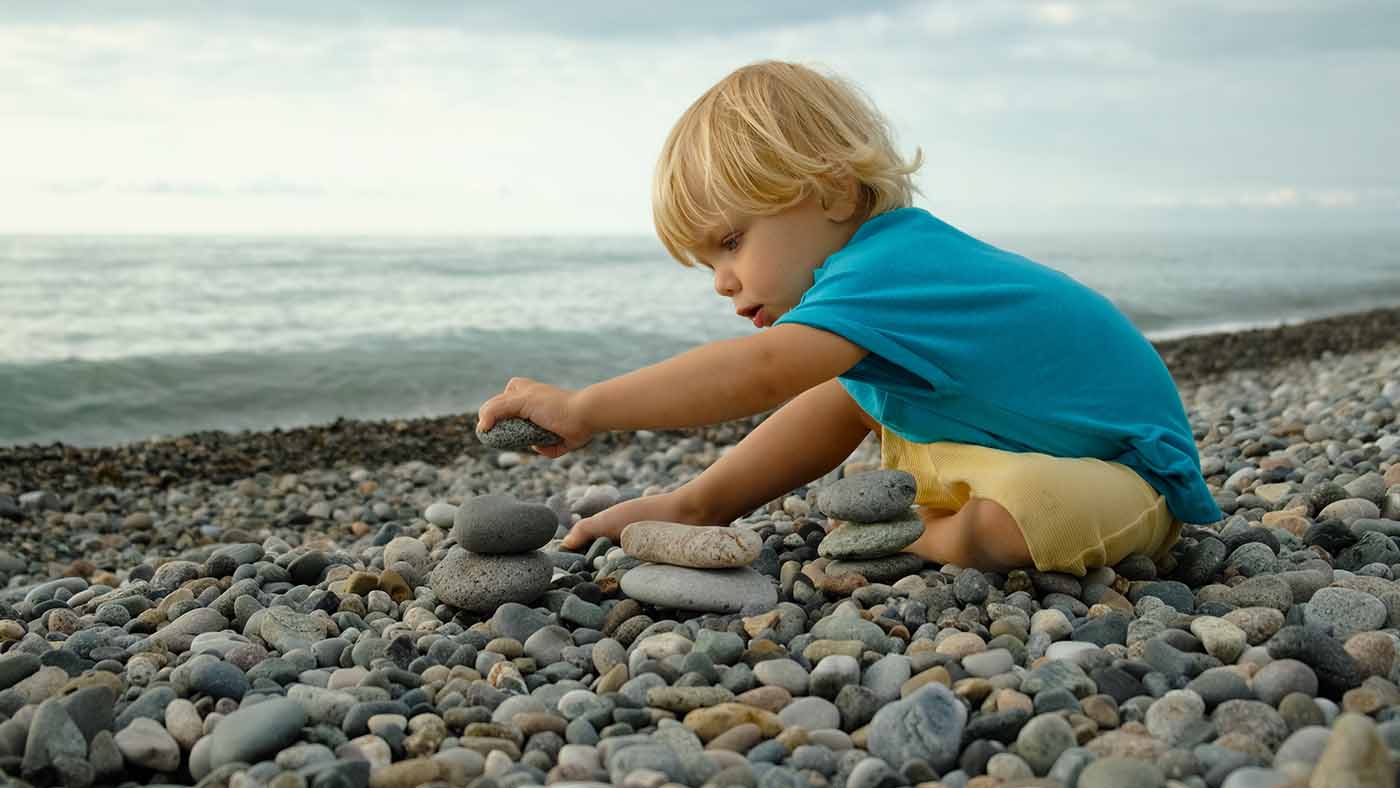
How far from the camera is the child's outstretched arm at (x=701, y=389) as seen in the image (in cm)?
283

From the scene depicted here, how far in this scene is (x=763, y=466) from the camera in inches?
148

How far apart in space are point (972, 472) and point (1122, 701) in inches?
38.6

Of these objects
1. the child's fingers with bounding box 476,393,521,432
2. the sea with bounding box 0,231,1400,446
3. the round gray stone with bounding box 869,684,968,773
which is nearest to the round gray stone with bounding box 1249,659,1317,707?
the round gray stone with bounding box 869,684,968,773

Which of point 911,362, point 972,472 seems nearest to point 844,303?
point 911,362

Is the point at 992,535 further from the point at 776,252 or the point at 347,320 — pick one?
the point at 347,320

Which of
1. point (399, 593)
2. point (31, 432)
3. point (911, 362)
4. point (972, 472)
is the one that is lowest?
point (31, 432)

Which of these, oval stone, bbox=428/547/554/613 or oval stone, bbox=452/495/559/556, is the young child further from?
oval stone, bbox=428/547/554/613

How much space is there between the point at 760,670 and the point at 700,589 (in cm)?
50

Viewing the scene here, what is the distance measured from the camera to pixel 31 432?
33.8 feet

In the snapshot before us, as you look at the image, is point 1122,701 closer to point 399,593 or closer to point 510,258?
point 399,593

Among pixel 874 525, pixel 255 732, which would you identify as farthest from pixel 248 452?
pixel 255 732

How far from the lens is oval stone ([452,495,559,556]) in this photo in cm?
306

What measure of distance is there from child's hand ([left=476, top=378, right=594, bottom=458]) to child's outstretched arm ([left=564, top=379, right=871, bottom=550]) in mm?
791

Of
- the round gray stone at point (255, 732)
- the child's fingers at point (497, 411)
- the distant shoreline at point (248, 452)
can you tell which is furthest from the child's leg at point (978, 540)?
the distant shoreline at point (248, 452)
